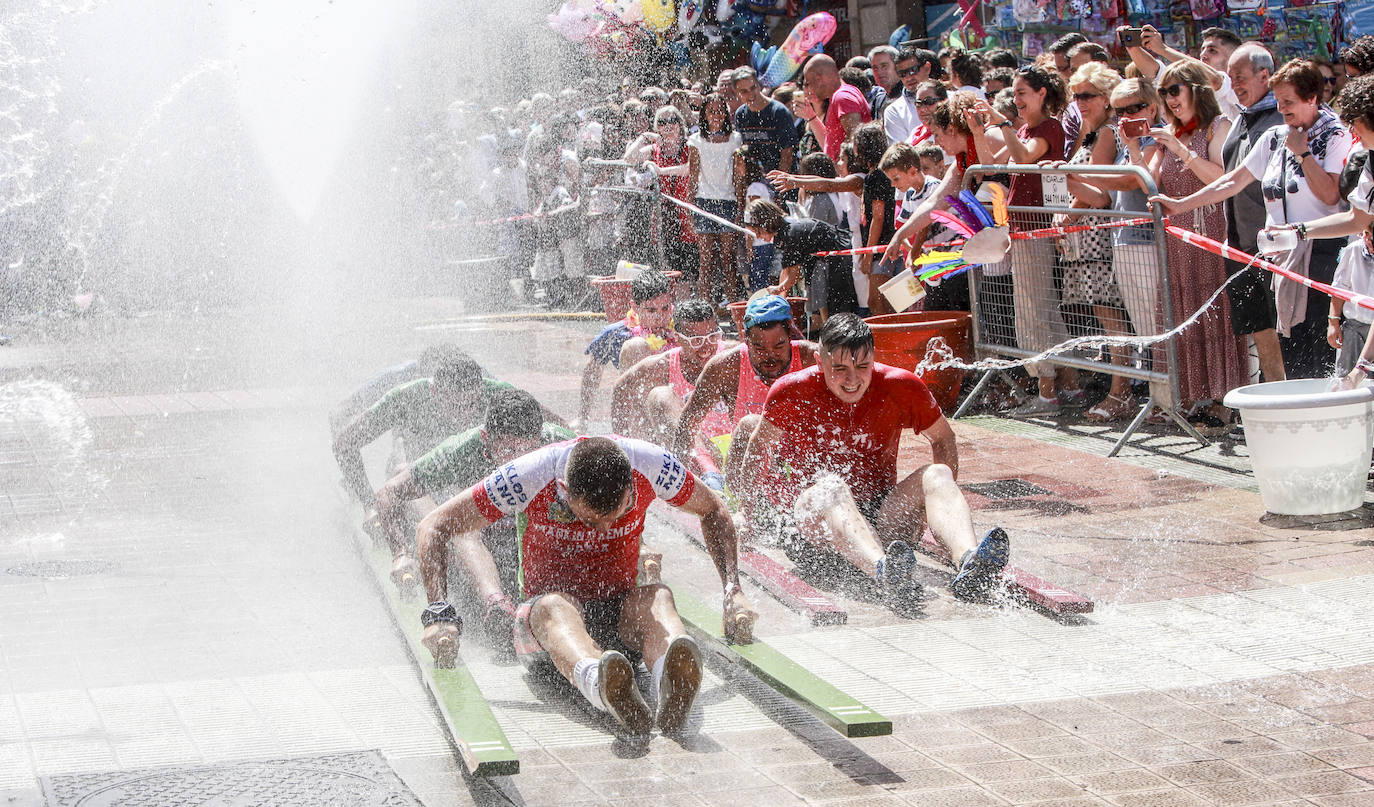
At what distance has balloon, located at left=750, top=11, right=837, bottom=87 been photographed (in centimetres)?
1488

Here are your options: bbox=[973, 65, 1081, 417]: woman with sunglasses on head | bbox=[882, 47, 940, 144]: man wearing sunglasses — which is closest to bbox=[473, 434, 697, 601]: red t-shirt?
bbox=[973, 65, 1081, 417]: woman with sunglasses on head

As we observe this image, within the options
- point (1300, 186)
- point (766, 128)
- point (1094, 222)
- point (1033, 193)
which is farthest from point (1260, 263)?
point (766, 128)

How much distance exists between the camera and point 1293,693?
487cm

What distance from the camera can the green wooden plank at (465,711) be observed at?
4254 millimetres

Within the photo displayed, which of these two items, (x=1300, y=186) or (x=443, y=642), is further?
(x=1300, y=186)

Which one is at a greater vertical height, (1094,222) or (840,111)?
(840,111)

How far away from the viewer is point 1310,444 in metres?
6.74

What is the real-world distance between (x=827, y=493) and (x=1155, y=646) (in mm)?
1698

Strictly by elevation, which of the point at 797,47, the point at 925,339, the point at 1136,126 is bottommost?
the point at 925,339

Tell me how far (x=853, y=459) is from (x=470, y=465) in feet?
5.40

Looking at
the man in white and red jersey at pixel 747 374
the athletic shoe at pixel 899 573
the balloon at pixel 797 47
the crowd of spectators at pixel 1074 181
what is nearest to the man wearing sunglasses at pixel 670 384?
the man in white and red jersey at pixel 747 374

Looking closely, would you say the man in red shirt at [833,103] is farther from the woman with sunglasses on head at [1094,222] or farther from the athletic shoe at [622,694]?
the athletic shoe at [622,694]

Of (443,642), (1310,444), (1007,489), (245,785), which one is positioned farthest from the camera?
(1007,489)

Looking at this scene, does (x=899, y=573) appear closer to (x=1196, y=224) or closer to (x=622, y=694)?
(x=622, y=694)
